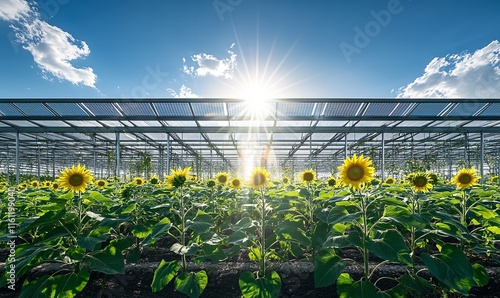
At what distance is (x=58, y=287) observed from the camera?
78.0 inches

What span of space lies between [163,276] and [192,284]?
0.88ft

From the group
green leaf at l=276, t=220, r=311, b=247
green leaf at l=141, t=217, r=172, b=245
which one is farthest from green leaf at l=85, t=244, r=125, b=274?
green leaf at l=276, t=220, r=311, b=247

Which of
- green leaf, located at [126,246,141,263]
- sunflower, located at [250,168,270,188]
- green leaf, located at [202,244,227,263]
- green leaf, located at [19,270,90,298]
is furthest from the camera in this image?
sunflower, located at [250,168,270,188]

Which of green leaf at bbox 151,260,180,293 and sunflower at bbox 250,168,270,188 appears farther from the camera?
sunflower at bbox 250,168,270,188

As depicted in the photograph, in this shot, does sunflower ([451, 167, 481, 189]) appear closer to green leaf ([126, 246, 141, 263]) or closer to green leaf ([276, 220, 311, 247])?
green leaf ([276, 220, 311, 247])

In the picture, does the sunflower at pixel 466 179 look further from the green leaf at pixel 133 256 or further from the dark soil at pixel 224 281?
the green leaf at pixel 133 256

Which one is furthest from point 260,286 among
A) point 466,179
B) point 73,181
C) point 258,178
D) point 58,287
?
point 466,179

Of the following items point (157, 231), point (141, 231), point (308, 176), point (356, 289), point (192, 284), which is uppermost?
point (308, 176)

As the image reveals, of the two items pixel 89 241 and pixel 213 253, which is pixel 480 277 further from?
pixel 89 241

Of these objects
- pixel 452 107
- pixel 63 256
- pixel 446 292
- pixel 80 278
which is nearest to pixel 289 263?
pixel 446 292

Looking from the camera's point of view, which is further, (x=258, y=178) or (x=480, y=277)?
(x=258, y=178)

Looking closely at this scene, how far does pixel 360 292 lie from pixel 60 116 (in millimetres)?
11337

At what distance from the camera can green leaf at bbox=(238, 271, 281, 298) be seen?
2.01 metres

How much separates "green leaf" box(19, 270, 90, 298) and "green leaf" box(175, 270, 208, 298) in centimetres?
74
